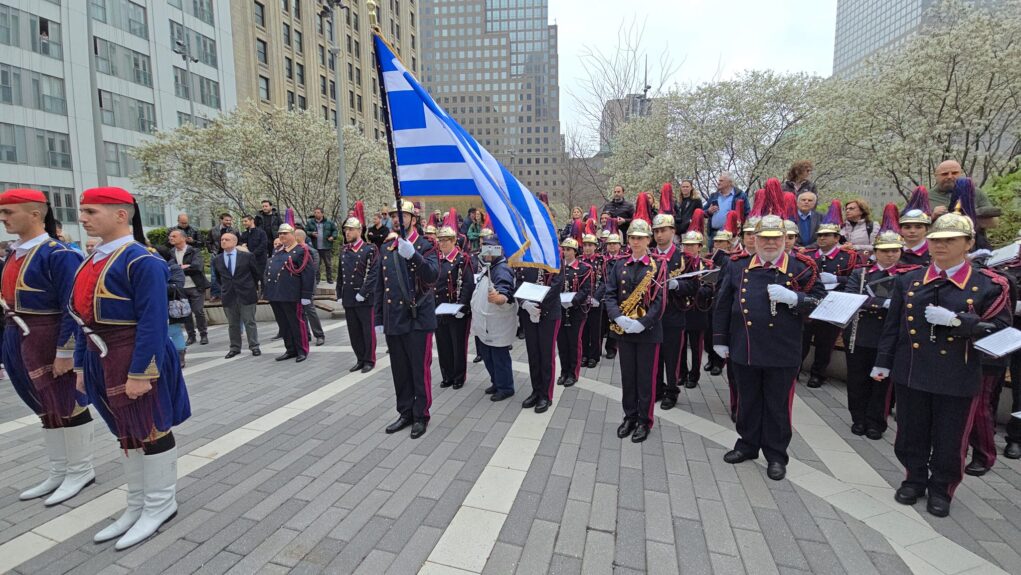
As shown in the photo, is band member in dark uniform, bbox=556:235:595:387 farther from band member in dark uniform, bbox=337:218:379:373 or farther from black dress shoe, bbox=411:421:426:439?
band member in dark uniform, bbox=337:218:379:373

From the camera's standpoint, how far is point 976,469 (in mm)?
4102

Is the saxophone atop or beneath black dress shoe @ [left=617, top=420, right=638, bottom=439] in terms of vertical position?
atop

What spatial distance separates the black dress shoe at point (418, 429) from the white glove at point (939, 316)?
4509mm

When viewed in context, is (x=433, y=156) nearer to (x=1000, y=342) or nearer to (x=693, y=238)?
(x=693, y=238)

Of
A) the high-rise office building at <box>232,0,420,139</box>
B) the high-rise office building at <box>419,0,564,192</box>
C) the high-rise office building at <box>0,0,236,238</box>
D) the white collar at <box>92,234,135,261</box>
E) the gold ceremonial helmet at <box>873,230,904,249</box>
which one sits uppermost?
the high-rise office building at <box>419,0,564,192</box>

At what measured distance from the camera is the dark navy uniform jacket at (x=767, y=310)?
4031mm

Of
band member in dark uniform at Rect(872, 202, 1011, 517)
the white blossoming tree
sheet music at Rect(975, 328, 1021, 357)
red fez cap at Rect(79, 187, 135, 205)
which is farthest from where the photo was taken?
the white blossoming tree

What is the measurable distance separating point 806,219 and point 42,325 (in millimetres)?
9425

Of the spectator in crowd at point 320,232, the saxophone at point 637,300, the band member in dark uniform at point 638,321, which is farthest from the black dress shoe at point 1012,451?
the spectator in crowd at point 320,232

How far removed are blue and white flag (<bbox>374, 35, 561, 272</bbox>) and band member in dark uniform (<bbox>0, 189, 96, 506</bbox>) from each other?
2823 millimetres

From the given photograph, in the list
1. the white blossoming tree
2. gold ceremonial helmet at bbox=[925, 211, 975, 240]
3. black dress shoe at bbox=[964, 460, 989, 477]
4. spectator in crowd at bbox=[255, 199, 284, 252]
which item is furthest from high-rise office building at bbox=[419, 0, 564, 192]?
gold ceremonial helmet at bbox=[925, 211, 975, 240]

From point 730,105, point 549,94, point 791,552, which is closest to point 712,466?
point 791,552

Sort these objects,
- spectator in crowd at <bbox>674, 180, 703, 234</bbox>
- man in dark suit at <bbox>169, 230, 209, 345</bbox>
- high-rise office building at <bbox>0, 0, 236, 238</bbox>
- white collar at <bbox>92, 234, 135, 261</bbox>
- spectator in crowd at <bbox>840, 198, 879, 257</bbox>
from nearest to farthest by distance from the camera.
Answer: white collar at <bbox>92, 234, 135, 261</bbox> < spectator in crowd at <bbox>840, 198, 879, 257</bbox> < man in dark suit at <bbox>169, 230, 209, 345</bbox> < spectator in crowd at <bbox>674, 180, 703, 234</bbox> < high-rise office building at <bbox>0, 0, 236, 238</bbox>

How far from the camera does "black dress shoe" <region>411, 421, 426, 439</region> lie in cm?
498
